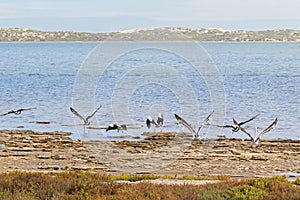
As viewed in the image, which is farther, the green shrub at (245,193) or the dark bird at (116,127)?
the dark bird at (116,127)

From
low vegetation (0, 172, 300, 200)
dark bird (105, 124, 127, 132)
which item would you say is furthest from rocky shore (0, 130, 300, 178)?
low vegetation (0, 172, 300, 200)

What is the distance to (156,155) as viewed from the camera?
23.4m

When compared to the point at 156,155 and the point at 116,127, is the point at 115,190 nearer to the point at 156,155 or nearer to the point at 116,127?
the point at 156,155

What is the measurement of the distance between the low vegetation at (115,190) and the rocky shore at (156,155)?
23.3 ft

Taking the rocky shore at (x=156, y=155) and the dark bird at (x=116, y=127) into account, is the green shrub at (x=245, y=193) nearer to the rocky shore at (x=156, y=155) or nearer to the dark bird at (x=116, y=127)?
the rocky shore at (x=156, y=155)

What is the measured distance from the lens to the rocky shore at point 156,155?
68.0 ft

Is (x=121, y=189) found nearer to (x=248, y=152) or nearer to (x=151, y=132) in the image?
(x=248, y=152)

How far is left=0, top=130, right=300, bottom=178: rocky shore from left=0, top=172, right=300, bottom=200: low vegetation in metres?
7.10

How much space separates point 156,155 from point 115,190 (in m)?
11.8

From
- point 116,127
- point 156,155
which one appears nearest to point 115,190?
point 156,155

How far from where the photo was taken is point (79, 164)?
21812mm

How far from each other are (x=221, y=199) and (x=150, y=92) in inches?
1768

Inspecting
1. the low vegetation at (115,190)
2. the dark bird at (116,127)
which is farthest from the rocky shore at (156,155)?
the low vegetation at (115,190)

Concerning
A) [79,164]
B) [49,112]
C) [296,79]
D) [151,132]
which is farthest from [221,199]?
[296,79]
